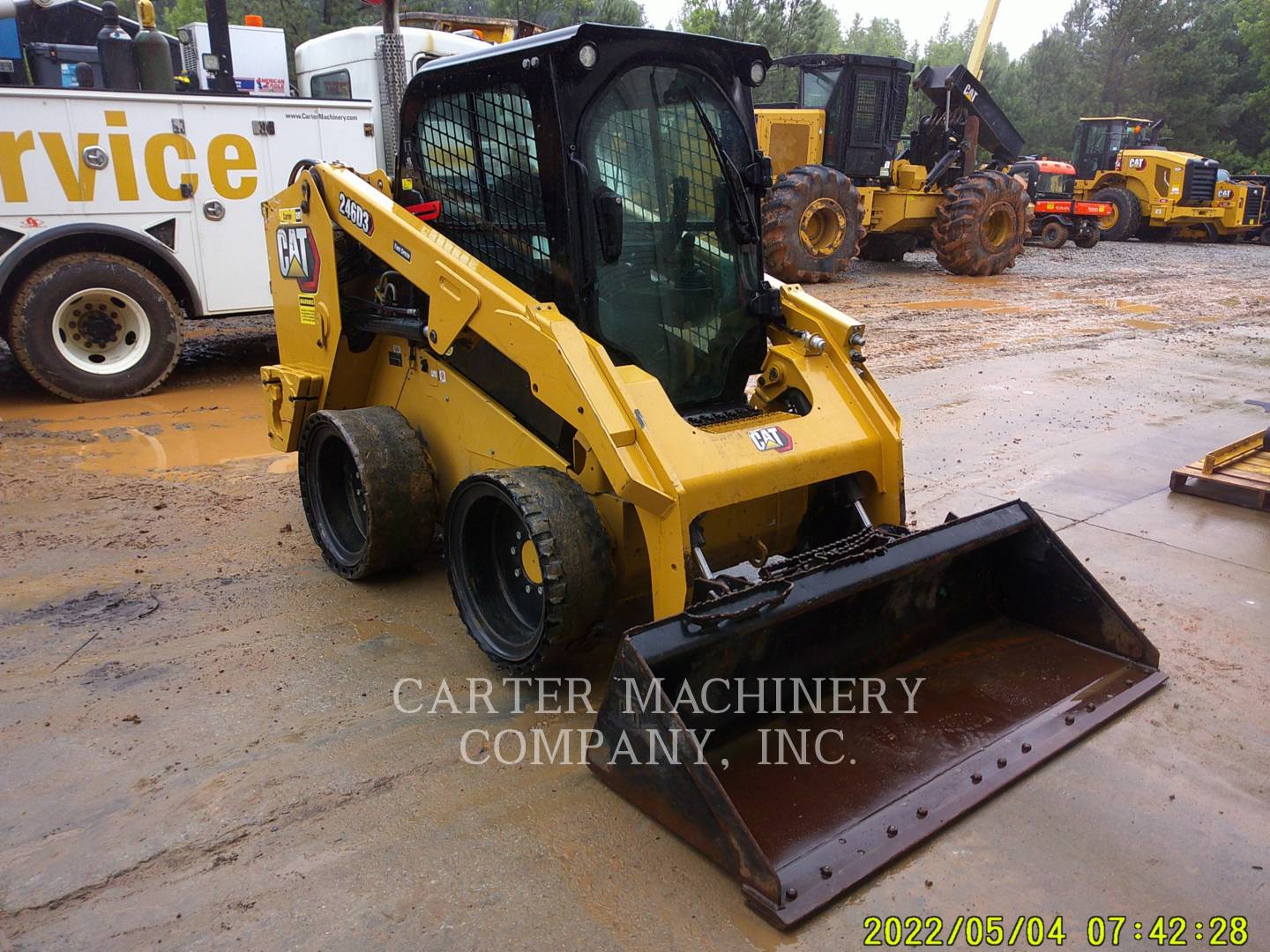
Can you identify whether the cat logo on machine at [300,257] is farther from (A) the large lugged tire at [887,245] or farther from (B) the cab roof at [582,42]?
(A) the large lugged tire at [887,245]

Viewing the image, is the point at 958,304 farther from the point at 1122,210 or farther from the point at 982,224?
the point at 1122,210

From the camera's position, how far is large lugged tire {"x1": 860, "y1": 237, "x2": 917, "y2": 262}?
18.1 m

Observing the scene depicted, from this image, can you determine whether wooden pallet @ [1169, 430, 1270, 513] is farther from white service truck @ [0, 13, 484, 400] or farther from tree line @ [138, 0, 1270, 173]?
tree line @ [138, 0, 1270, 173]

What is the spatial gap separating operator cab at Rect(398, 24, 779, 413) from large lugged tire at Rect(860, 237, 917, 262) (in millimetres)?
14763

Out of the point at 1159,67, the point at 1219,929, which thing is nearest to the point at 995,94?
the point at 1159,67

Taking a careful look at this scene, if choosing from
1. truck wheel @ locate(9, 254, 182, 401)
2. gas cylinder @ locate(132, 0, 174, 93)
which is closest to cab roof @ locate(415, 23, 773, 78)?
truck wheel @ locate(9, 254, 182, 401)

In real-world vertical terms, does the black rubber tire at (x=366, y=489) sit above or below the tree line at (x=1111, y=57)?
below

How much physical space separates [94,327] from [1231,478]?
7825mm

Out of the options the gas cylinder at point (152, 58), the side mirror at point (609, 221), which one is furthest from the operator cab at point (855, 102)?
the side mirror at point (609, 221)

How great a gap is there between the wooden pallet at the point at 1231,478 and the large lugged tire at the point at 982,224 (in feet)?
34.7

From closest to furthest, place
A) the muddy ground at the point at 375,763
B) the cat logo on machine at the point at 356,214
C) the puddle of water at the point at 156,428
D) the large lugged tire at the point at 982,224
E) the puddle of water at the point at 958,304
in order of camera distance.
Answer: the muddy ground at the point at 375,763, the cat logo on machine at the point at 356,214, the puddle of water at the point at 156,428, the puddle of water at the point at 958,304, the large lugged tire at the point at 982,224

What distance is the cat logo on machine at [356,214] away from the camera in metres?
4.04

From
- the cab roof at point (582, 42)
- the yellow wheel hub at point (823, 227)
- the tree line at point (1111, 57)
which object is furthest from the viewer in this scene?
the tree line at point (1111, 57)

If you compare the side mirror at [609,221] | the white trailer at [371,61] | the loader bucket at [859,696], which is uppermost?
the white trailer at [371,61]
